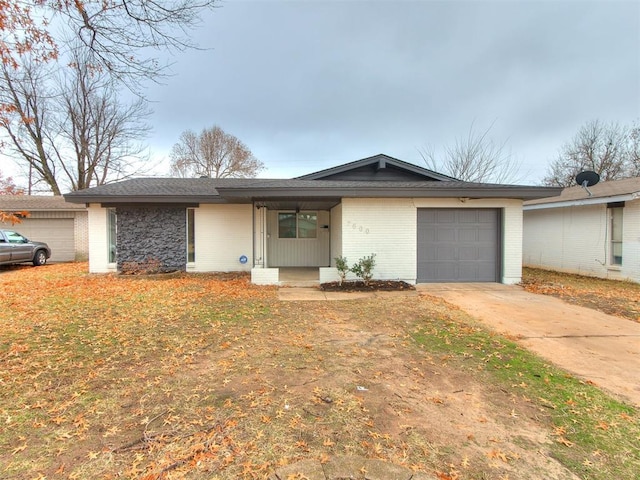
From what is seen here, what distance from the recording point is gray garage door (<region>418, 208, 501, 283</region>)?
923 centimetres

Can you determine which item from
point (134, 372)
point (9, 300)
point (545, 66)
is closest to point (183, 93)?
point (9, 300)

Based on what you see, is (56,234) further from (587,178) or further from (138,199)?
(587,178)

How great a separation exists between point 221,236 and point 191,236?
3.30ft

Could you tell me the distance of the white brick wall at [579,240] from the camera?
9.71 metres

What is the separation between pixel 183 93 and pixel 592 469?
9.54 m

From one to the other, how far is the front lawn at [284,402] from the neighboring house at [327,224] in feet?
13.1

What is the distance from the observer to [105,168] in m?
21.4

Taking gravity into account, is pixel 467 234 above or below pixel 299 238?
above

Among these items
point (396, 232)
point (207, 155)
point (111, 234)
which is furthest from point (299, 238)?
point (207, 155)

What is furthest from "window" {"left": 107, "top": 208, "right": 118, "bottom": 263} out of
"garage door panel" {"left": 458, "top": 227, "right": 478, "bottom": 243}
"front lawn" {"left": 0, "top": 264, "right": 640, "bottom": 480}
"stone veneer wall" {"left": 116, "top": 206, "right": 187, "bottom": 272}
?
"garage door panel" {"left": 458, "top": 227, "right": 478, "bottom": 243}

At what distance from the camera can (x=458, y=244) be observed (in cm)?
931

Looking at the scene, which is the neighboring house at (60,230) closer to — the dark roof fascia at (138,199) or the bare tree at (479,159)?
the dark roof fascia at (138,199)

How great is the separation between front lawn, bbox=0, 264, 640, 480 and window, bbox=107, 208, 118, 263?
6.01m

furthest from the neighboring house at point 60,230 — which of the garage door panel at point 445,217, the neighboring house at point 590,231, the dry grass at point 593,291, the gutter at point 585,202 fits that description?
the neighboring house at point 590,231
